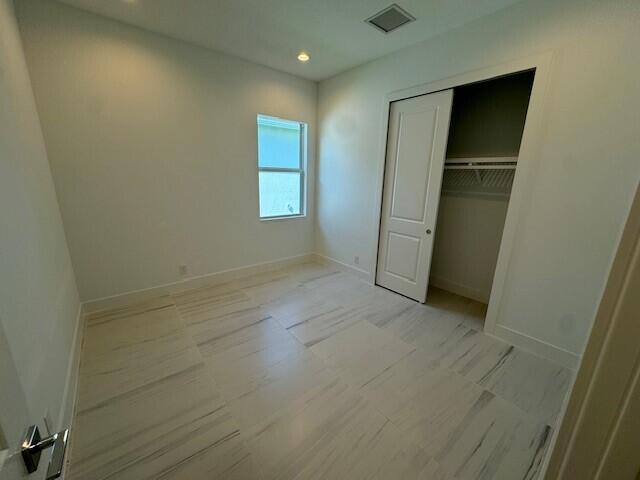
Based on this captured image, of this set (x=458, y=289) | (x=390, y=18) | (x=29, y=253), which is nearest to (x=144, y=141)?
(x=29, y=253)

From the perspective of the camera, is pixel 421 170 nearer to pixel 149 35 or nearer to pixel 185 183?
pixel 185 183

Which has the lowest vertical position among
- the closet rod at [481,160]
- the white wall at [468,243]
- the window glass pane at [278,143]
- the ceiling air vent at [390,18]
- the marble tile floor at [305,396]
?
the marble tile floor at [305,396]

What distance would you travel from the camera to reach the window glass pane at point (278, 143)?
135 inches

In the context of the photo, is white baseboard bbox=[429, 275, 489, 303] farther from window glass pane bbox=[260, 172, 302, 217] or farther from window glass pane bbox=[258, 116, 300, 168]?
window glass pane bbox=[258, 116, 300, 168]

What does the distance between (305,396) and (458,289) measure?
97.1 inches

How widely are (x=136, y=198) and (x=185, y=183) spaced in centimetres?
49

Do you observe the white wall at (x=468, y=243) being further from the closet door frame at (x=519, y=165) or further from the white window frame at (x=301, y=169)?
the white window frame at (x=301, y=169)

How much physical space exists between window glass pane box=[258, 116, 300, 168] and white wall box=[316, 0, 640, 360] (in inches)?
69.0

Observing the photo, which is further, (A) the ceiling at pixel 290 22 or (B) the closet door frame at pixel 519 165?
(A) the ceiling at pixel 290 22

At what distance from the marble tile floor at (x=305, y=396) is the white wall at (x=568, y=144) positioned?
20.6 inches

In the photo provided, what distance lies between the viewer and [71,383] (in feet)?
5.24

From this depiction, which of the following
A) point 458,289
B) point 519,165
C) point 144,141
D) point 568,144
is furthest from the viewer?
point 458,289

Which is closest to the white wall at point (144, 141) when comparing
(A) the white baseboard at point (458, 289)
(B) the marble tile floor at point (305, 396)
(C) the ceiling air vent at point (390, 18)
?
(B) the marble tile floor at point (305, 396)

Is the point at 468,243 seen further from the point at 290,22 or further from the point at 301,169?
the point at 290,22
